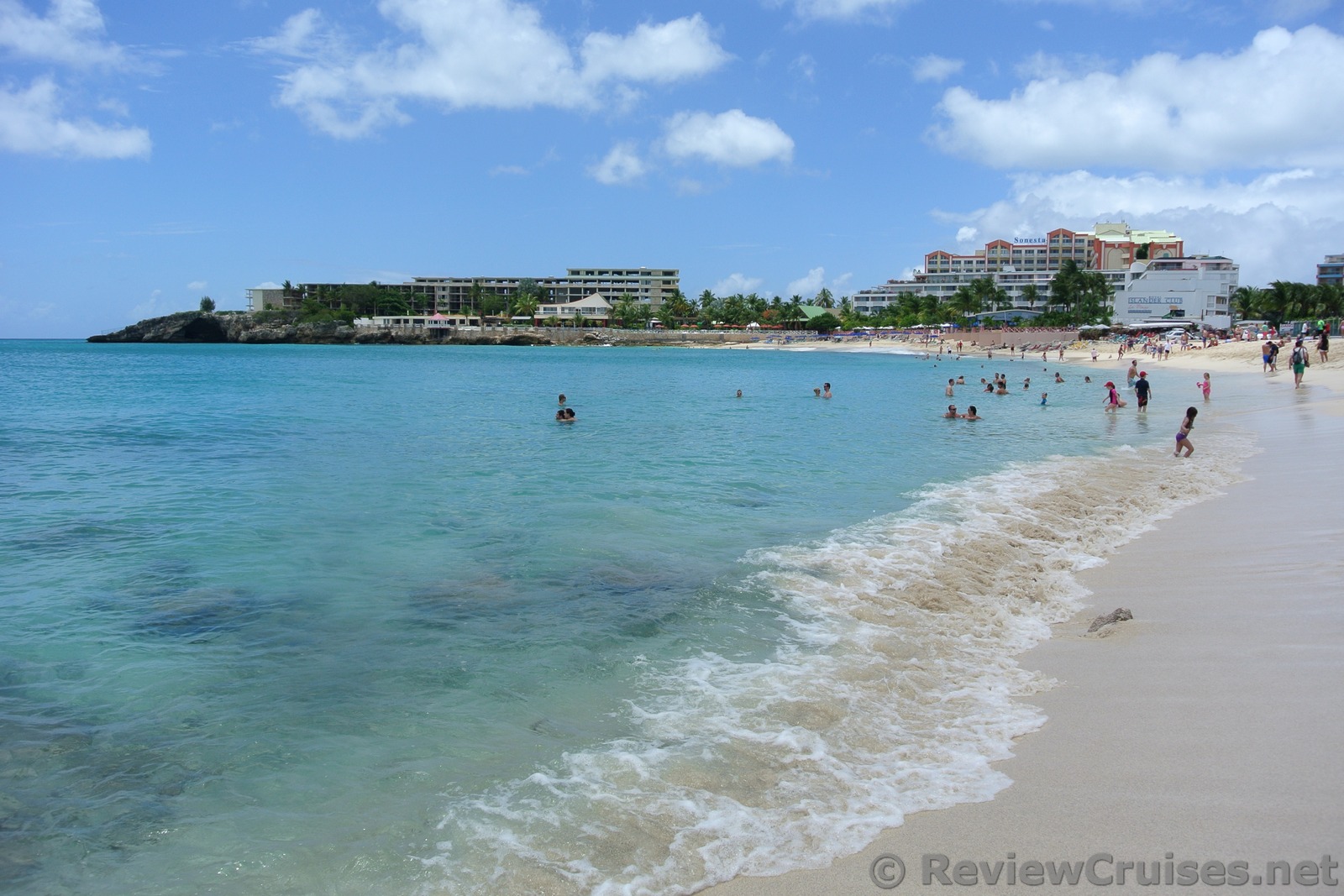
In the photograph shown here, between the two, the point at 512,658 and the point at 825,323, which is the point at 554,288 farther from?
the point at 512,658

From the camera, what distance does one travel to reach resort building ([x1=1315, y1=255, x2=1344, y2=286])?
14075cm

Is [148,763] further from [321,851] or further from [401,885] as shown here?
[401,885]

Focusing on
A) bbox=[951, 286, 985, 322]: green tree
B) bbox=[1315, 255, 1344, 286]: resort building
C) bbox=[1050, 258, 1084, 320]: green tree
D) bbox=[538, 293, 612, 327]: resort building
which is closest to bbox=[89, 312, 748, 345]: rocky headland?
bbox=[538, 293, 612, 327]: resort building

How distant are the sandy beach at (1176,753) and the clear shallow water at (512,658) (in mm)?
285

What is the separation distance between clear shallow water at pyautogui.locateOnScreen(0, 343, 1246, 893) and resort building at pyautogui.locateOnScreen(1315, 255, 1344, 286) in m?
161

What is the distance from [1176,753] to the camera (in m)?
4.78

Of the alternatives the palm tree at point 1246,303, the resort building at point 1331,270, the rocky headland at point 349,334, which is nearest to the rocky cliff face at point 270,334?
the rocky headland at point 349,334

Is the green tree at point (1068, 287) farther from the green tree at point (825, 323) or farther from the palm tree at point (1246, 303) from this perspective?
the green tree at point (825, 323)

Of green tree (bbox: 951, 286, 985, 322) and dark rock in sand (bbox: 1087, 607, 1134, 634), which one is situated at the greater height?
green tree (bbox: 951, 286, 985, 322)

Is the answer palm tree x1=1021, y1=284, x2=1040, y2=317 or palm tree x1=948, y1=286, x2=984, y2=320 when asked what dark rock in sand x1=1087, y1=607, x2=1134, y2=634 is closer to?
palm tree x1=948, y1=286, x2=984, y2=320

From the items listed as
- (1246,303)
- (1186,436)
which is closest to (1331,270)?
(1246,303)

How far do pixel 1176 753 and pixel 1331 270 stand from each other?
584ft

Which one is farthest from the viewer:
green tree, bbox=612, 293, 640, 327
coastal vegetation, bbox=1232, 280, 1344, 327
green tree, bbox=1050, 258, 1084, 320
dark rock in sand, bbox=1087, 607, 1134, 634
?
green tree, bbox=612, 293, 640, 327

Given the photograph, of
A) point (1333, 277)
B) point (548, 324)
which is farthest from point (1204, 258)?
point (548, 324)
